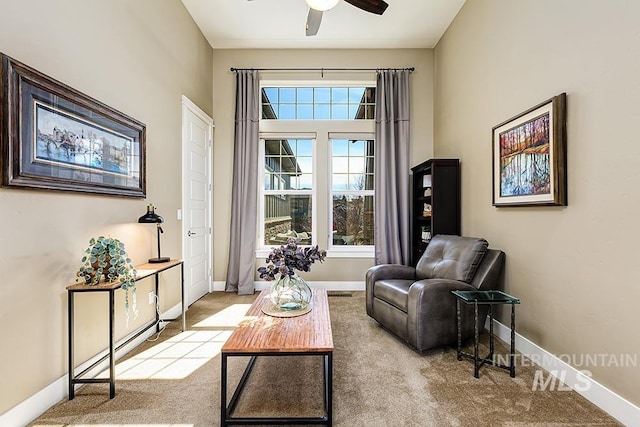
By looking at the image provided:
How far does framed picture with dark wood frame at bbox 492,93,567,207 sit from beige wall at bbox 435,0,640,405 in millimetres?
57

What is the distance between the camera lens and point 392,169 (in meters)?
4.25

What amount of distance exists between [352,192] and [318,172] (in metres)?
0.60

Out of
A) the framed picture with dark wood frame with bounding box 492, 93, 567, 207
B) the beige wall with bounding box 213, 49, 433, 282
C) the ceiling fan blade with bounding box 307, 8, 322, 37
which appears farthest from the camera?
the beige wall with bounding box 213, 49, 433, 282

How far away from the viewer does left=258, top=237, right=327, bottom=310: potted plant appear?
7.14 ft

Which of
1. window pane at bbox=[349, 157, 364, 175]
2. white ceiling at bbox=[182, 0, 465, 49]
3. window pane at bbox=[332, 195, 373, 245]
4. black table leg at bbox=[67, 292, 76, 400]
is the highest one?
white ceiling at bbox=[182, 0, 465, 49]

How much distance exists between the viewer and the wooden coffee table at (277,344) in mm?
1583

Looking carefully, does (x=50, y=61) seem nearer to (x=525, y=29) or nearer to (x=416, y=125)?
(x=525, y=29)

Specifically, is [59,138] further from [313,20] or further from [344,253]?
[344,253]

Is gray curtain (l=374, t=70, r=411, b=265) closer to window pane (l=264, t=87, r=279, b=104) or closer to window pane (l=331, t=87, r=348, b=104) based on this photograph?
window pane (l=331, t=87, r=348, b=104)

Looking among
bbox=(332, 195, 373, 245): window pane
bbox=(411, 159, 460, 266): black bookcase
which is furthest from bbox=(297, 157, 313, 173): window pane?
bbox=(411, 159, 460, 266): black bookcase

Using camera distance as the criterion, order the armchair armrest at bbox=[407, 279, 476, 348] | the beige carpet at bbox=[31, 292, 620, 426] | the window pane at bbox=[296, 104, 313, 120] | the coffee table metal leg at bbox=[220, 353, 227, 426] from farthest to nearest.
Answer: the window pane at bbox=[296, 104, 313, 120] → the armchair armrest at bbox=[407, 279, 476, 348] → the beige carpet at bbox=[31, 292, 620, 426] → the coffee table metal leg at bbox=[220, 353, 227, 426]

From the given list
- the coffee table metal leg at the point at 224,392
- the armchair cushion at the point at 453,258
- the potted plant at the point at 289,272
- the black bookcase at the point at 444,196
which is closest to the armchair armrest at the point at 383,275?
the armchair cushion at the point at 453,258

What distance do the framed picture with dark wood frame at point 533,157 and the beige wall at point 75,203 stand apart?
3.24 meters

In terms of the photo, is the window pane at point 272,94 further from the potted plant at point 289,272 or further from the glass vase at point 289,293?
the glass vase at point 289,293
